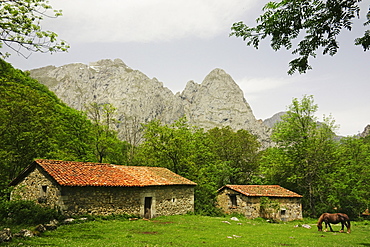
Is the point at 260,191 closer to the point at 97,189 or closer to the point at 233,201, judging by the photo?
the point at 233,201

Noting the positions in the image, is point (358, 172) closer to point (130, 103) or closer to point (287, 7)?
point (287, 7)

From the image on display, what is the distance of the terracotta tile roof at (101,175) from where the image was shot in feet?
64.0

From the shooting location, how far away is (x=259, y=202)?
29.3 meters

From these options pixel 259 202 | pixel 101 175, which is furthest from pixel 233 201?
pixel 101 175

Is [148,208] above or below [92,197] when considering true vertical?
below

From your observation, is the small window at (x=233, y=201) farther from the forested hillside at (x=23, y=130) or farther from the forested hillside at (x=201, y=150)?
the forested hillside at (x=23, y=130)

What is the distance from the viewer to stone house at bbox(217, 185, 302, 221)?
29000 mm

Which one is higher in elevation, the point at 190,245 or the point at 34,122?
the point at 34,122

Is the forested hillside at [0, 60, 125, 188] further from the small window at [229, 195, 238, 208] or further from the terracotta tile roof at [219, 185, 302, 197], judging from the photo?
the terracotta tile roof at [219, 185, 302, 197]

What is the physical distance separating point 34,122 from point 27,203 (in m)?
10.2

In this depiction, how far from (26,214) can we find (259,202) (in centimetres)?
2304

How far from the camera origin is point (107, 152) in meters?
36.2

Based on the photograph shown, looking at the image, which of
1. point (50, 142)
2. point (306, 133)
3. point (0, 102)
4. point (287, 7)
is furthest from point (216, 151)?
point (287, 7)

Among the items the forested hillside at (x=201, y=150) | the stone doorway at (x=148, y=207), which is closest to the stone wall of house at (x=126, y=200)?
the stone doorway at (x=148, y=207)
